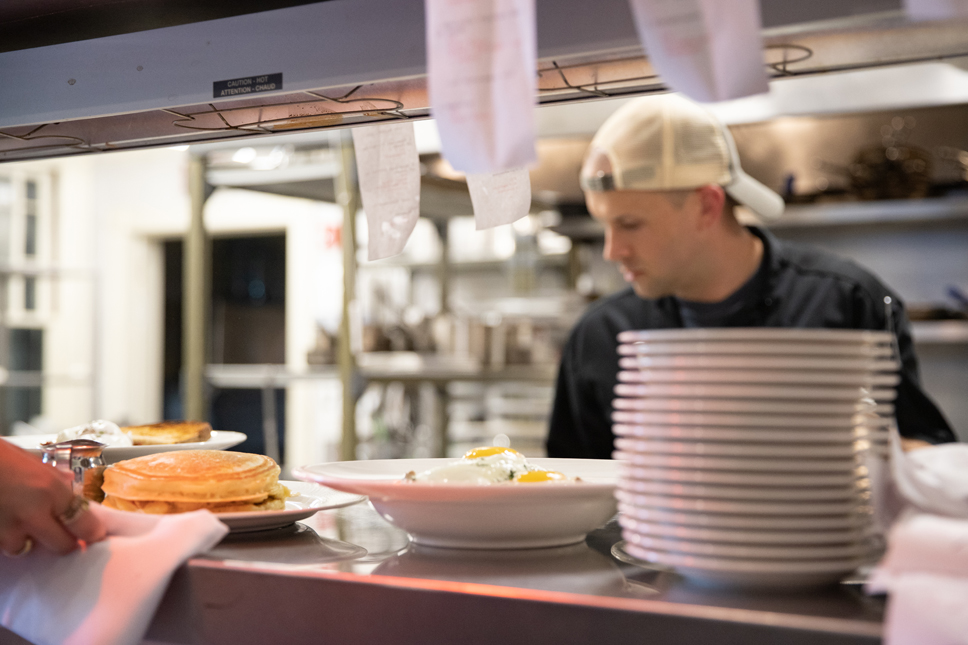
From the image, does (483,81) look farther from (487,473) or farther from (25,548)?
(25,548)

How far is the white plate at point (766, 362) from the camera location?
23.2 inches

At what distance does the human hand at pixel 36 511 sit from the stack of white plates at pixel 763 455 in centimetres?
49

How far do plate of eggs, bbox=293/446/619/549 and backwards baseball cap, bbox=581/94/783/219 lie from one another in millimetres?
1355

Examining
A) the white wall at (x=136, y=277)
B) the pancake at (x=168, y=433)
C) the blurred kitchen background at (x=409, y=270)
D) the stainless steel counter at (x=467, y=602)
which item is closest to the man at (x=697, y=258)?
the blurred kitchen background at (x=409, y=270)

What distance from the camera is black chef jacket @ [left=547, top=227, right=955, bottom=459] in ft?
6.70

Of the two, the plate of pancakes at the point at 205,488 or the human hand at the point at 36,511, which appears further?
the plate of pancakes at the point at 205,488

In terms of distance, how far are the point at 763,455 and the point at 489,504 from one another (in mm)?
235

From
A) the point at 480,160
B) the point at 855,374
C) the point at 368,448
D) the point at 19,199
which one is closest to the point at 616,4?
the point at 480,160

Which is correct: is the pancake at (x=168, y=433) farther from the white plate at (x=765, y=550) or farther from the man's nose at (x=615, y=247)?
the man's nose at (x=615, y=247)

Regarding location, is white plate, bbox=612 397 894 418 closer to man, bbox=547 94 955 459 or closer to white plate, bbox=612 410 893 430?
white plate, bbox=612 410 893 430

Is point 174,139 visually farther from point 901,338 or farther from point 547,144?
point 547,144

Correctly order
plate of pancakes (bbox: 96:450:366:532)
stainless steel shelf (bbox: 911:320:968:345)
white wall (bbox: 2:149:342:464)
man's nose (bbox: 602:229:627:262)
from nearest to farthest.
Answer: plate of pancakes (bbox: 96:450:366:532) → man's nose (bbox: 602:229:627:262) → stainless steel shelf (bbox: 911:320:968:345) → white wall (bbox: 2:149:342:464)

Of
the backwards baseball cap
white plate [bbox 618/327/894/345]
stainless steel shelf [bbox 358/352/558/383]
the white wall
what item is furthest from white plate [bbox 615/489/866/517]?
the white wall

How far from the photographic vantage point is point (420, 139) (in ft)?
13.2
